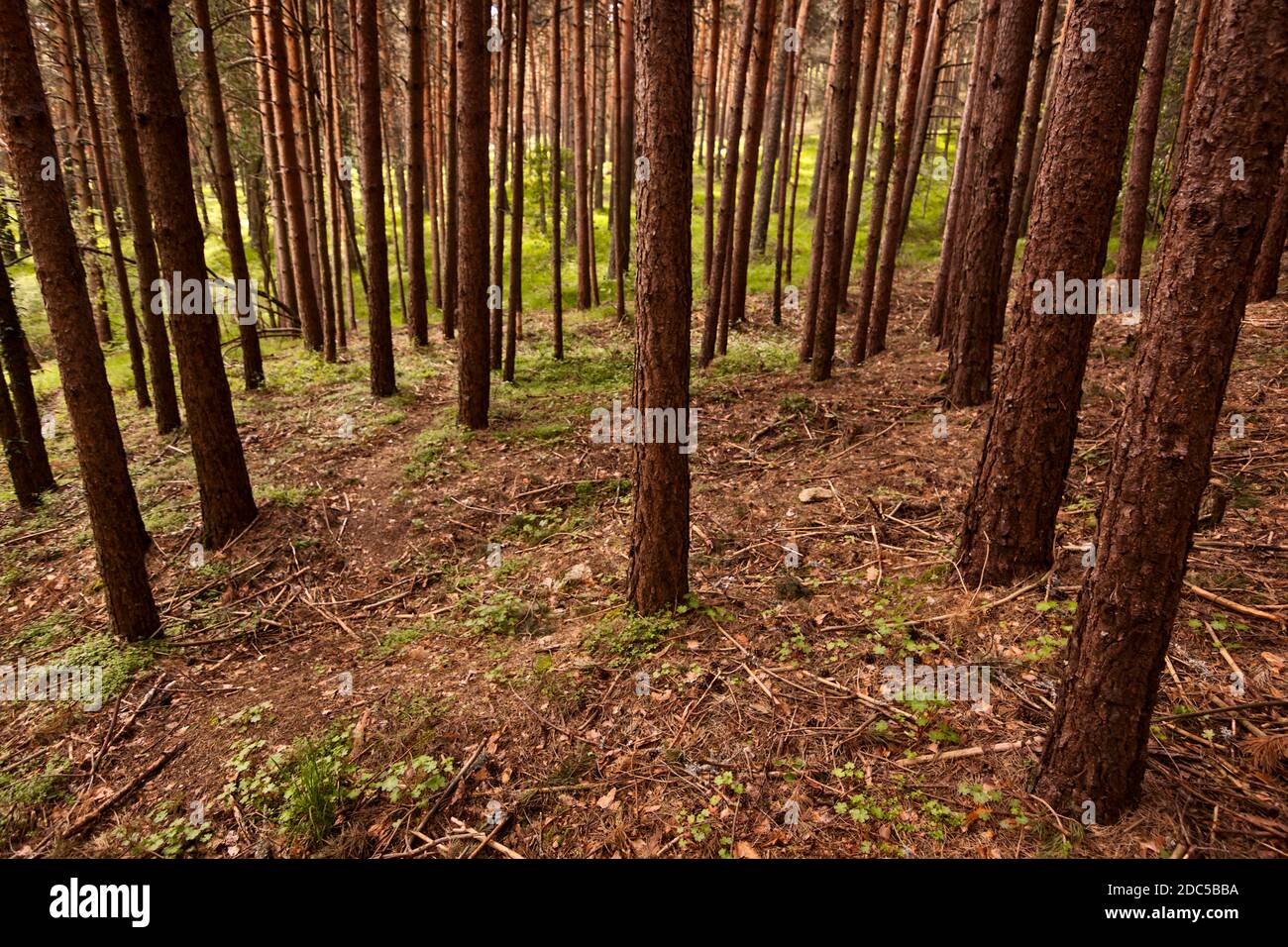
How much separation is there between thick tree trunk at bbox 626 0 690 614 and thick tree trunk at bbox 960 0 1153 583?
2524 millimetres

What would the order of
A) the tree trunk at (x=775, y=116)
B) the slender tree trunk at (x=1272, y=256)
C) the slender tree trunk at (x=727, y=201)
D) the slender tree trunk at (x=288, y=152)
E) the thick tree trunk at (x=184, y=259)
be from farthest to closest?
the tree trunk at (x=775, y=116)
the slender tree trunk at (x=288, y=152)
the slender tree trunk at (x=727, y=201)
the slender tree trunk at (x=1272, y=256)
the thick tree trunk at (x=184, y=259)

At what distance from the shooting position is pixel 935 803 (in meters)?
3.71

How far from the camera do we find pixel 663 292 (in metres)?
4.91

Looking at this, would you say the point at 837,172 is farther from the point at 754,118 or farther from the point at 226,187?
the point at 226,187

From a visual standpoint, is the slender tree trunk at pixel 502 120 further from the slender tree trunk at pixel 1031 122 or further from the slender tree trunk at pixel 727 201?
the slender tree trunk at pixel 1031 122

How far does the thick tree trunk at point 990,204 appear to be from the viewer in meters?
7.57

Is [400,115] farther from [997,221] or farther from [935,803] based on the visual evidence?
[935,803]

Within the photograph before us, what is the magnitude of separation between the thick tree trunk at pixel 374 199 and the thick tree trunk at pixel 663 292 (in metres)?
7.97

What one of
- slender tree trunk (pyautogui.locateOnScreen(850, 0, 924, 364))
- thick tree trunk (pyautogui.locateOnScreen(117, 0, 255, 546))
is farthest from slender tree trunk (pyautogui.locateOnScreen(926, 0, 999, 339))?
thick tree trunk (pyautogui.locateOnScreen(117, 0, 255, 546))

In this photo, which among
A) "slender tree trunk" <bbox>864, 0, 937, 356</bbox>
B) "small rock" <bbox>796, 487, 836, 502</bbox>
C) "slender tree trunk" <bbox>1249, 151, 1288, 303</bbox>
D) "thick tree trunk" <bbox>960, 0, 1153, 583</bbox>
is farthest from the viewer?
"slender tree trunk" <bbox>864, 0, 937, 356</bbox>

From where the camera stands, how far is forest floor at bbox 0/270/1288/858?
385 centimetres

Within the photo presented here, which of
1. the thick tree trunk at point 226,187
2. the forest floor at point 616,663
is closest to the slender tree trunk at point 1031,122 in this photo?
the forest floor at point 616,663

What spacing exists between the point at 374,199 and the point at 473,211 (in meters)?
2.61

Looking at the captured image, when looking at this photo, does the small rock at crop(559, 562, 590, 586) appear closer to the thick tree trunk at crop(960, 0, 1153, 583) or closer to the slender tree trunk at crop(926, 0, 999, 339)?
the thick tree trunk at crop(960, 0, 1153, 583)
